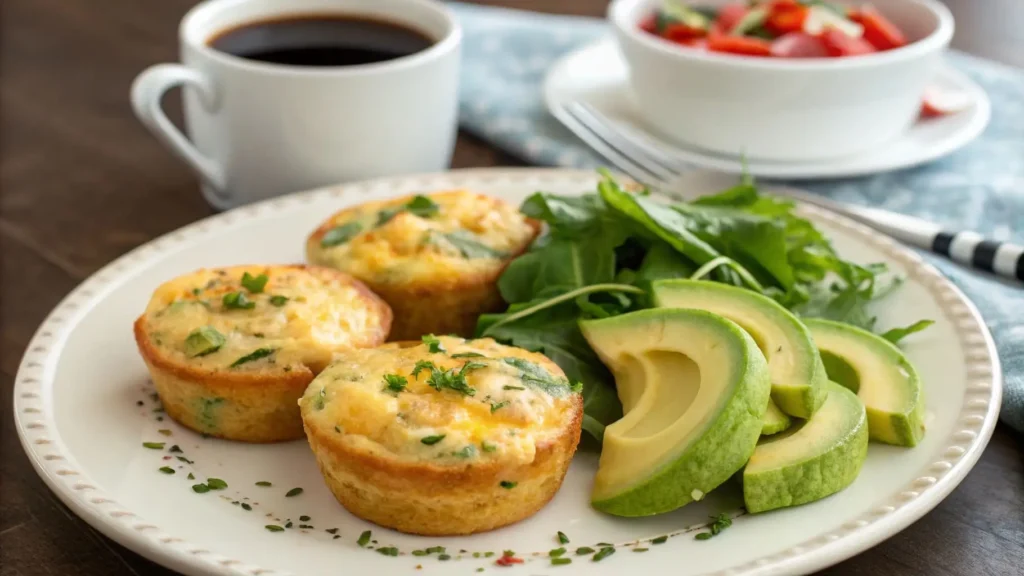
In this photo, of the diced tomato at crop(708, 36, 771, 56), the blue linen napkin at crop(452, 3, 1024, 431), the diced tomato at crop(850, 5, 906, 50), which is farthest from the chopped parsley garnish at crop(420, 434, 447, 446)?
the diced tomato at crop(850, 5, 906, 50)

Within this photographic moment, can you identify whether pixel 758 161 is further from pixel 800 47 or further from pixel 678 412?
pixel 678 412

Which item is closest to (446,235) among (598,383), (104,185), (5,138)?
(598,383)

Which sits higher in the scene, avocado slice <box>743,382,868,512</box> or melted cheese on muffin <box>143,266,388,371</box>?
avocado slice <box>743,382,868,512</box>

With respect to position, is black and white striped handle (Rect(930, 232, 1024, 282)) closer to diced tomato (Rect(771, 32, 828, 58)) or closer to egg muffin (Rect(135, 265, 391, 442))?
diced tomato (Rect(771, 32, 828, 58))

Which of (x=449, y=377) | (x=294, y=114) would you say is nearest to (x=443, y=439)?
(x=449, y=377)

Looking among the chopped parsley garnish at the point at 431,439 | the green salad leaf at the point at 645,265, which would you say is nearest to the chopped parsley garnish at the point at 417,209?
the green salad leaf at the point at 645,265

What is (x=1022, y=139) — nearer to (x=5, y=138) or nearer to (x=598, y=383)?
(x=598, y=383)
